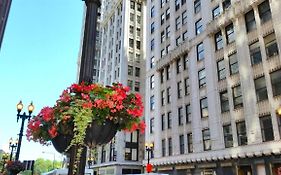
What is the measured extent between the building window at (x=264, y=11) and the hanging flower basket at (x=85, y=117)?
25.3 m

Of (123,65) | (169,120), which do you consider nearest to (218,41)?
(169,120)

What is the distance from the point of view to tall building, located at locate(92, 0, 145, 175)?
182 ft

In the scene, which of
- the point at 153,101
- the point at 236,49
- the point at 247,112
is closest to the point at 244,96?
the point at 247,112

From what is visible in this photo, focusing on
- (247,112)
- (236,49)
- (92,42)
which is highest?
(236,49)

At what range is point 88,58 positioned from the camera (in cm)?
580

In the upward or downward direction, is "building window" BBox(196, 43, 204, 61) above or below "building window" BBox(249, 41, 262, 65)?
above

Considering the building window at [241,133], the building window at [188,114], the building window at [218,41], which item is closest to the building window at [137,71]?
the building window at [188,114]

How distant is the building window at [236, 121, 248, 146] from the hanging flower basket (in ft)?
76.3

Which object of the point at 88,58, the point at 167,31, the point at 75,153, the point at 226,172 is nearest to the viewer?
the point at 75,153

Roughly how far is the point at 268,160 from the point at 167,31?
26.4 metres

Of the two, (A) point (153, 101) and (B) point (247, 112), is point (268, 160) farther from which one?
(A) point (153, 101)

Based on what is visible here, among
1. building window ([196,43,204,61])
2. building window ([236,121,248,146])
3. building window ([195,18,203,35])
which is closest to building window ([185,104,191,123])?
building window ([196,43,204,61])

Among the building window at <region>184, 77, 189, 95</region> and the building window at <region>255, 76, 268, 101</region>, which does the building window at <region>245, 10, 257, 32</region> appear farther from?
the building window at <region>184, 77, 189, 95</region>

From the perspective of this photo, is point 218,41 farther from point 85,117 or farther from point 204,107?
point 85,117
